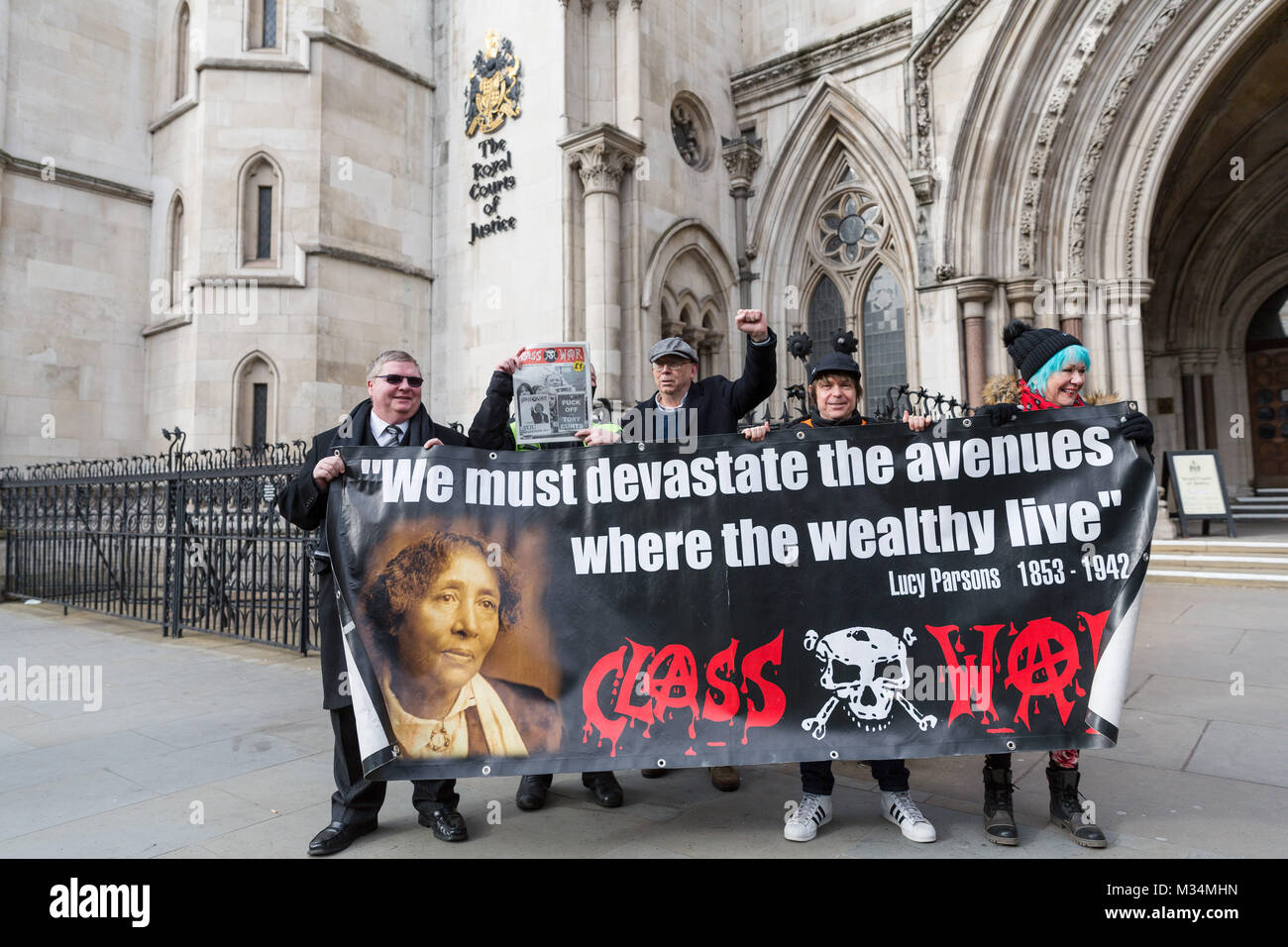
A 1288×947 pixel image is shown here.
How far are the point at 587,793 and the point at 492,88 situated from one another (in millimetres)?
13181

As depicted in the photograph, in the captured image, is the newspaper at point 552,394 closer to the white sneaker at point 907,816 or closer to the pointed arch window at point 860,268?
the white sneaker at point 907,816

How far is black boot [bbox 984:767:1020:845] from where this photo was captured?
114 inches

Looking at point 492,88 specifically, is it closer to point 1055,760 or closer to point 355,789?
point 355,789

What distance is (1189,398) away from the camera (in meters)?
16.1

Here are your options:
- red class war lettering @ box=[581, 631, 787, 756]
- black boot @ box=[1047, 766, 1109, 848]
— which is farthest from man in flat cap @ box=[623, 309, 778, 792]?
black boot @ box=[1047, 766, 1109, 848]

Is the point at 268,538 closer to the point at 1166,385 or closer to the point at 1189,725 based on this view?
the point at 1189,725

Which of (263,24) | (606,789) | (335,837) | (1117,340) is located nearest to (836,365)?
(606,789)

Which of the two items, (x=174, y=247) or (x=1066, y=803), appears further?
(x=174, y=247)

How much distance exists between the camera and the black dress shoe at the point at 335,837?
2922 millimetres

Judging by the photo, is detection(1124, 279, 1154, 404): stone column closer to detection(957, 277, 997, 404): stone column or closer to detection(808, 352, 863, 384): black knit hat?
detection(957, 277, 997, 404): stone column

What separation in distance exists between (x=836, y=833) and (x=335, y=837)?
6.36 feet

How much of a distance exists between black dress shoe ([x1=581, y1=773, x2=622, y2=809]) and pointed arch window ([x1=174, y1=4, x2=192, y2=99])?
1570 centimetres

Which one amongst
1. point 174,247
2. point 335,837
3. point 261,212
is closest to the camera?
point 335,837

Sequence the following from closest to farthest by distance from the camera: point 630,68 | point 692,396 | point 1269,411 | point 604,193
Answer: point 692,396 → point 604,193 → point 630,68 → point 1269,411
